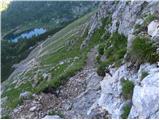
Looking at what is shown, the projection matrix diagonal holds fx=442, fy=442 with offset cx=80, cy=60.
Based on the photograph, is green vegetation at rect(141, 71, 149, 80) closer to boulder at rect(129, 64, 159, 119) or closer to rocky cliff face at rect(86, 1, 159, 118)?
rocky cliff face at rect(86, 1, 159, 118)

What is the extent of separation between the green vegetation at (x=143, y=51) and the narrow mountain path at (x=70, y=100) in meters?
4.32

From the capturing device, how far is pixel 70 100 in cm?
2892

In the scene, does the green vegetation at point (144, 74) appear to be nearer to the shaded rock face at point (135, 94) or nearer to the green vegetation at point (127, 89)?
the shaded rock face at point (135, 94)

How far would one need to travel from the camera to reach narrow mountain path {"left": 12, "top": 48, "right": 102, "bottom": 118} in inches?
1069

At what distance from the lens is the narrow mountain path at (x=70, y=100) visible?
27156 mm

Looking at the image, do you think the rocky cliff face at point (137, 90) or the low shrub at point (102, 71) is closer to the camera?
the rocky cliff face at point (137, 90)

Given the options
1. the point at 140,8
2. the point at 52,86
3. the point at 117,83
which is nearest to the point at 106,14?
the point at 140,8

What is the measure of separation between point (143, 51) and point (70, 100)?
735 centimetres

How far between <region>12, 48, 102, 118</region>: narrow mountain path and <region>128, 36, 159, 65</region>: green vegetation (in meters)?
4.32

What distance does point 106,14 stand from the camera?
196 feet

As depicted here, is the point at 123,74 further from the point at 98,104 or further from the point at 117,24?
the point at 117,24

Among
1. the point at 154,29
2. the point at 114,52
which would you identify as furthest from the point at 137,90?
the point at 114,52

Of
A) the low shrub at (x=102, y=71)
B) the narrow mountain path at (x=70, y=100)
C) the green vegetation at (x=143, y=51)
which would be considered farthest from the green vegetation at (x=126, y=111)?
the low shrub at (x=102, y=71)

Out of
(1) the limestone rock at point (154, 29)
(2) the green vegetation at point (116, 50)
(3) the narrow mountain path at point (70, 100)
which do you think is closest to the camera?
(1) the limestone rock at point (154, 29)
